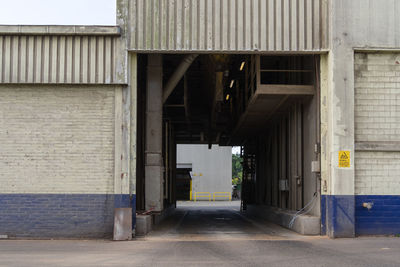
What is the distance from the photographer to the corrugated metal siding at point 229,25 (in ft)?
52.9

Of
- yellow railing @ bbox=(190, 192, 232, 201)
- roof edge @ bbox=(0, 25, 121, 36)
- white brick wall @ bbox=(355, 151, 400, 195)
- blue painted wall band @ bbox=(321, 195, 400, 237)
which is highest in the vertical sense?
roof edge @ bbox=(0, 25, 121, 36)

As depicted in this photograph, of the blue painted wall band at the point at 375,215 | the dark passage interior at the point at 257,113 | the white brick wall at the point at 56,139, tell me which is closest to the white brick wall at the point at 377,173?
the blue painted wall band at the point at 375,215

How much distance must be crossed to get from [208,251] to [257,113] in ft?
38.9

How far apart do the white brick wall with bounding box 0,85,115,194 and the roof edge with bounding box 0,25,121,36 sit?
1.60 meters

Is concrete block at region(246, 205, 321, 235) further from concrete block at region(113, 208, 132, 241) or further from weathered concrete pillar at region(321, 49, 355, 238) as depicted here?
concrete block at region(113, 208, 132, 241)

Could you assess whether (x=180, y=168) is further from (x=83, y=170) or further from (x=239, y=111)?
(x=83, y=170)

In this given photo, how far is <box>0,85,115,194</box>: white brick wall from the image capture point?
1602 cm

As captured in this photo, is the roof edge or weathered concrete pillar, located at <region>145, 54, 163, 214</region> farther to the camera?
weathered concrete pillar, located at <region>145, 54, 163, 214</region>

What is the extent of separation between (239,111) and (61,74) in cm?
1261

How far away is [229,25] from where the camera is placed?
639 inches

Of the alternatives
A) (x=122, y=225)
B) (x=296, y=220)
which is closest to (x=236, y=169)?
(x=296, y=220)

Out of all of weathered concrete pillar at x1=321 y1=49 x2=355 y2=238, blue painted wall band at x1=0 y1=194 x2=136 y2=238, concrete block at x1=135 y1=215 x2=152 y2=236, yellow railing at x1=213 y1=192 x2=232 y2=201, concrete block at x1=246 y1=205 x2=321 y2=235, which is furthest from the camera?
yellow railing at x1=213 y1=192 x2=232 y2=201

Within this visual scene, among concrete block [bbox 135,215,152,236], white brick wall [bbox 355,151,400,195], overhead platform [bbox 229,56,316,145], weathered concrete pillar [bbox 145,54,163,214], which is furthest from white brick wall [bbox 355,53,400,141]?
weathered concrete pillar [bbox 145,54,163,214]

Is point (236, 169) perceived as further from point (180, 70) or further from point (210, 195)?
point (180, 70)
